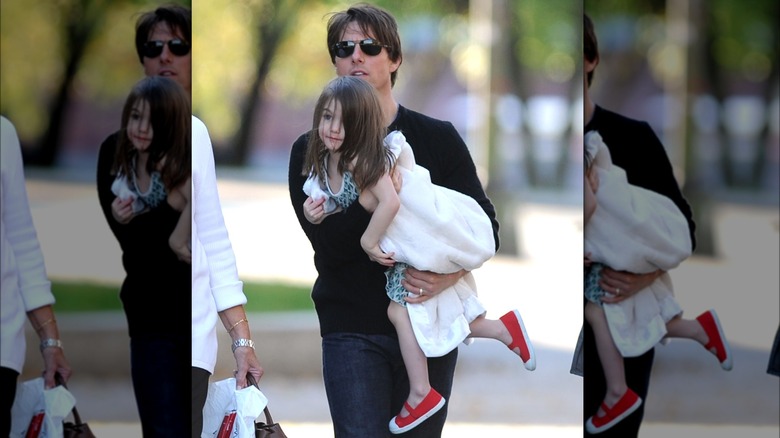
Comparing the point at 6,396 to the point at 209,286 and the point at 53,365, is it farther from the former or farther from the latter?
the point at 209,286

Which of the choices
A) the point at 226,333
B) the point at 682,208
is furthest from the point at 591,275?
the point at 226,333

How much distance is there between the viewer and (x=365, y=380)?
13.5ft

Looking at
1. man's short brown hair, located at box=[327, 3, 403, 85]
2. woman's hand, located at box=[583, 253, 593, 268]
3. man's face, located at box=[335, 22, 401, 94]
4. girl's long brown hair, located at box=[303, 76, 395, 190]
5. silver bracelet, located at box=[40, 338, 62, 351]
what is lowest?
silver bracelet, located at box=[40, 338, 62, 351]

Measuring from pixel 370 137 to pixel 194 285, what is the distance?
898 millimetres

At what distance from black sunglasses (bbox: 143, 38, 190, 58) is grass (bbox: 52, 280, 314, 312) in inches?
36.1

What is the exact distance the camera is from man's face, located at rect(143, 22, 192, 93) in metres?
4.15

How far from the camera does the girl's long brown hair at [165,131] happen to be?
13.6 feet

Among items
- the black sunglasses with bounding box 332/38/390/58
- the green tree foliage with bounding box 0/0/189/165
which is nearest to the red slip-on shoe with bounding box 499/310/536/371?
the black sunglasses with bounding box 332/38/390/58

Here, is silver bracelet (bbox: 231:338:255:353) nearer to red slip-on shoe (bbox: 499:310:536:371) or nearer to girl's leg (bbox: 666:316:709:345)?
red slip-on shoe (bbox: 499:310:536:371)

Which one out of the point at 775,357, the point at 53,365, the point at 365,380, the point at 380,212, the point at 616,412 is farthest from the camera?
the point at 775,357

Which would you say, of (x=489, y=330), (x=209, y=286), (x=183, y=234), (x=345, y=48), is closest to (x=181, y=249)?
(x=183, y=234)

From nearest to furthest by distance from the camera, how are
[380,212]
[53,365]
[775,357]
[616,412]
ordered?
1. [380,212]
2. [53,365]
3. [616,412]
4. [775,357]

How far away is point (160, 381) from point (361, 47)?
1.52 meters

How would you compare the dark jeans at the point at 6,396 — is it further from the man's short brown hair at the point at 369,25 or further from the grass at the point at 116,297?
the man's short brown hair at the point at 369,25
